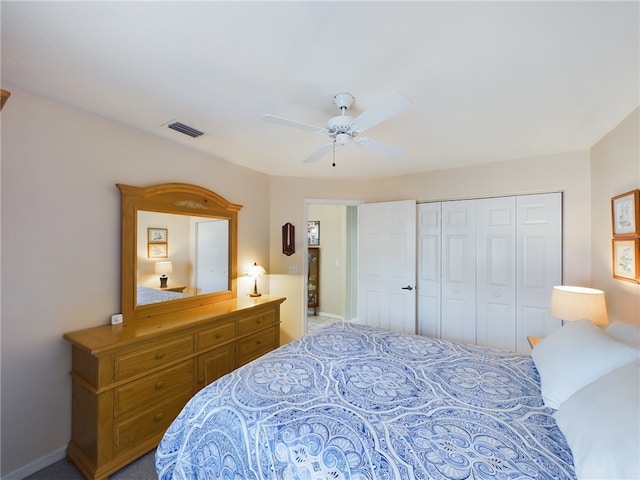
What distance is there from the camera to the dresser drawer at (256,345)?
9.01 feet

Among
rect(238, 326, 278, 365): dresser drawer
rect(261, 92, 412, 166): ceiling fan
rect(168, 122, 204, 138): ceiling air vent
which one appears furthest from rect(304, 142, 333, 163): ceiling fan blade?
rect(238, 326, 278, 365): dresser drawer

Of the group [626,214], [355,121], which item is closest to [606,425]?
[355,121]

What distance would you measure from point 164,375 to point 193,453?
97 cm

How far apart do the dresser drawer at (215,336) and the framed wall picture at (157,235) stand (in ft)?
2.95

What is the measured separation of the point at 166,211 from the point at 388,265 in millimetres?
2646

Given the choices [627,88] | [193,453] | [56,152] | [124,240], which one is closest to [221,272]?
[124,240]

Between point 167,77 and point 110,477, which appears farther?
point 110,477

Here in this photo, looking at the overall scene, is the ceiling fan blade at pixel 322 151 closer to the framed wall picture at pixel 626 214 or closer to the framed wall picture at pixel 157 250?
the framed wall picture at pixel 157 250

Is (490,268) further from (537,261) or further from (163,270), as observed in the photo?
(163,270)

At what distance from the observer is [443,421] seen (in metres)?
1.21

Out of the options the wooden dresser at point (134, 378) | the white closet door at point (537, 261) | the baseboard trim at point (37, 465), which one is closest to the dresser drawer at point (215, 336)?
the wooden dresser at point (134, 378)

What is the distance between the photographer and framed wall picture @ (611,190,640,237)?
181 cm

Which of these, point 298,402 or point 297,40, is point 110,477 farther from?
point 297,40

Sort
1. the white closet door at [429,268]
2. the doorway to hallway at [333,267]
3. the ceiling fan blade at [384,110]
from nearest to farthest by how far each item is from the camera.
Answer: the ceiling fan blade at [384,110] → the white closet door at [429,268] → the doorway to hallway at [333,267]
